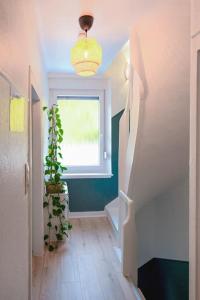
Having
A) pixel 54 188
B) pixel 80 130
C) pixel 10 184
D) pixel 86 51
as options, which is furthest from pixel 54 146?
pixel 10 184

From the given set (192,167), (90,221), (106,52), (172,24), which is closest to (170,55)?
(172,24)

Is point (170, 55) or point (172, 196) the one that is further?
point (172, 196)

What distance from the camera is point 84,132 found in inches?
172

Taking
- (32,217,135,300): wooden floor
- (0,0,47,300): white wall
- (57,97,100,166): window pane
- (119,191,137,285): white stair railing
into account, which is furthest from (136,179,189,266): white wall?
(57,97,100,166): window pane

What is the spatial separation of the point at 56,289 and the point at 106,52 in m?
2.57

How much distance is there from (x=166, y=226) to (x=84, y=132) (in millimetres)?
2266

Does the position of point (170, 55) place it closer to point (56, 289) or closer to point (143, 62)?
point (143, 62)

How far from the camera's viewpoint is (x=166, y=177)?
224cm

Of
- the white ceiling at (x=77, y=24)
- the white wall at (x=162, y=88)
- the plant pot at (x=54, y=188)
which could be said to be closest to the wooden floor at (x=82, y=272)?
the plant pot at (x=54, y=188)

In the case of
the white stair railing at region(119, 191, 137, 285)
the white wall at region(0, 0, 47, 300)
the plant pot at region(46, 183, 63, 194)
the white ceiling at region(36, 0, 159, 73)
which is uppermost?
the white ceiling at region(36, 0, 159, 73)

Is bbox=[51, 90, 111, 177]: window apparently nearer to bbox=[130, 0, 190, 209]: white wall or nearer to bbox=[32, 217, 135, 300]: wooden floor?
bbox=[32, 217, 135, 300]: wooden floor

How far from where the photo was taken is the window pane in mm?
4312

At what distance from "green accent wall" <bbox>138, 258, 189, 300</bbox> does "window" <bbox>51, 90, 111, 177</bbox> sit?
180 cm

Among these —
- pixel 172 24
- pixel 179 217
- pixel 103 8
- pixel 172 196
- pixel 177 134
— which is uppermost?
pixel 103 8
